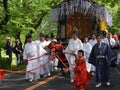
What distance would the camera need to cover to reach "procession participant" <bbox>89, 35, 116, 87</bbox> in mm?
Answer: 13297

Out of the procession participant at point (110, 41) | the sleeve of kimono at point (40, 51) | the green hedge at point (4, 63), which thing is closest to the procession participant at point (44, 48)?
the sleeve of kimono at point (40, 51)

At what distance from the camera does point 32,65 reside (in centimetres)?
1569

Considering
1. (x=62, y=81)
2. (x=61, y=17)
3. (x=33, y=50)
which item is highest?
(x=61, y=17)

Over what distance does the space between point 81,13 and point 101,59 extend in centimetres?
994

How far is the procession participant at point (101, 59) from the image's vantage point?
43.6ft

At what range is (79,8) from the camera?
878 inches

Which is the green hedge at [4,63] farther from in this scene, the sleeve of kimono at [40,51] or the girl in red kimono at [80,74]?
the girl in red kimono at [80,74]

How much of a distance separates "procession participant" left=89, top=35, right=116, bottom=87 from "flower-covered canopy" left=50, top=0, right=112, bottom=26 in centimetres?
812

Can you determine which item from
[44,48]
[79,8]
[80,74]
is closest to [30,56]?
[44,48]

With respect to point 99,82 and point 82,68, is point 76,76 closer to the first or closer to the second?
point 82,68

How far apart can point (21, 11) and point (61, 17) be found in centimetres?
339

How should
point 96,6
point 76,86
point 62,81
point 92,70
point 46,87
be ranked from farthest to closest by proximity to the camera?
1. point 96,6
2. point 92,70
3. point 62,81
4. point 46,87
5. point 76,86

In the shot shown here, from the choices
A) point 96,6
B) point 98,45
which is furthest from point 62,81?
point 96,6

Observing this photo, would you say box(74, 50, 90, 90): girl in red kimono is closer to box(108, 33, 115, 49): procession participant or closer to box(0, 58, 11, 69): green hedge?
box(0, 58, 11, 69): green hedge
